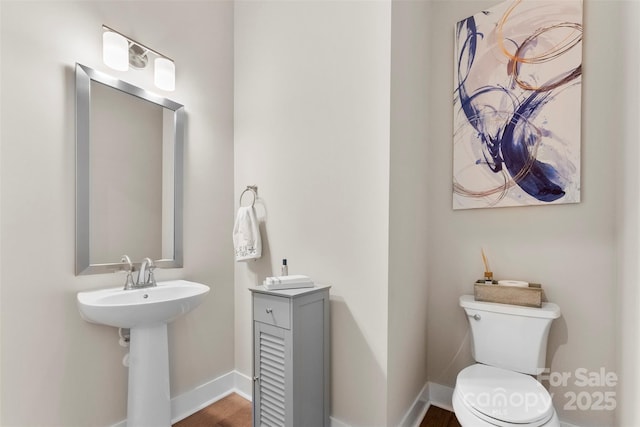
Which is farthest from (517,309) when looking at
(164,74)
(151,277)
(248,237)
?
(164,74)

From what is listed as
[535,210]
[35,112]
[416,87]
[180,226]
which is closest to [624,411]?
[535,210]

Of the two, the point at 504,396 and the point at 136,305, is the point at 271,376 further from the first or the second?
the point at 504,396

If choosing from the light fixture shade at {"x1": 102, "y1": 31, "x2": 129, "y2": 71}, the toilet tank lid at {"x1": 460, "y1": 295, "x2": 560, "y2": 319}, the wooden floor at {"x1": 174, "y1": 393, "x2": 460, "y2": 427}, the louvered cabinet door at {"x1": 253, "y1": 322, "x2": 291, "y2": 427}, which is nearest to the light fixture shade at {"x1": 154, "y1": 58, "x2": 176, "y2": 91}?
the light fixture shade at {"x1": 102, "y1": 31, "x2": 129, "y2": 71}

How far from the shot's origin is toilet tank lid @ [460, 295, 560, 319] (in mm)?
1539

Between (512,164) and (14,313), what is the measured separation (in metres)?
2.53

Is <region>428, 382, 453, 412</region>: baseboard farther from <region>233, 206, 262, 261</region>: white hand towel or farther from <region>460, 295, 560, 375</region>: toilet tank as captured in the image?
<region>233, 206, 262, 261</region>: white hand towel

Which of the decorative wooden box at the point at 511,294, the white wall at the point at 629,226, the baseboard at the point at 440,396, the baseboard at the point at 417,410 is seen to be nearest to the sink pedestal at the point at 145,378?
the baseboard at the point at 417,410

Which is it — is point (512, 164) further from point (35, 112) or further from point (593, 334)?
point (35, 112)

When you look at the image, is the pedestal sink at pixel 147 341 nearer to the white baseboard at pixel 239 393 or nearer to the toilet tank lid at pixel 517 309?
the white baseboard at pixel 239 393

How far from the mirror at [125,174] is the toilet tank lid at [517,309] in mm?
1733

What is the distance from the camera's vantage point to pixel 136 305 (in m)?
1.35

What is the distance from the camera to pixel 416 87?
1.83 metres

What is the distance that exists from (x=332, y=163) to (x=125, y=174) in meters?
1.14

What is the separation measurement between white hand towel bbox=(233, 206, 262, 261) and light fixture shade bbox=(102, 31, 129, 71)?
993mm
